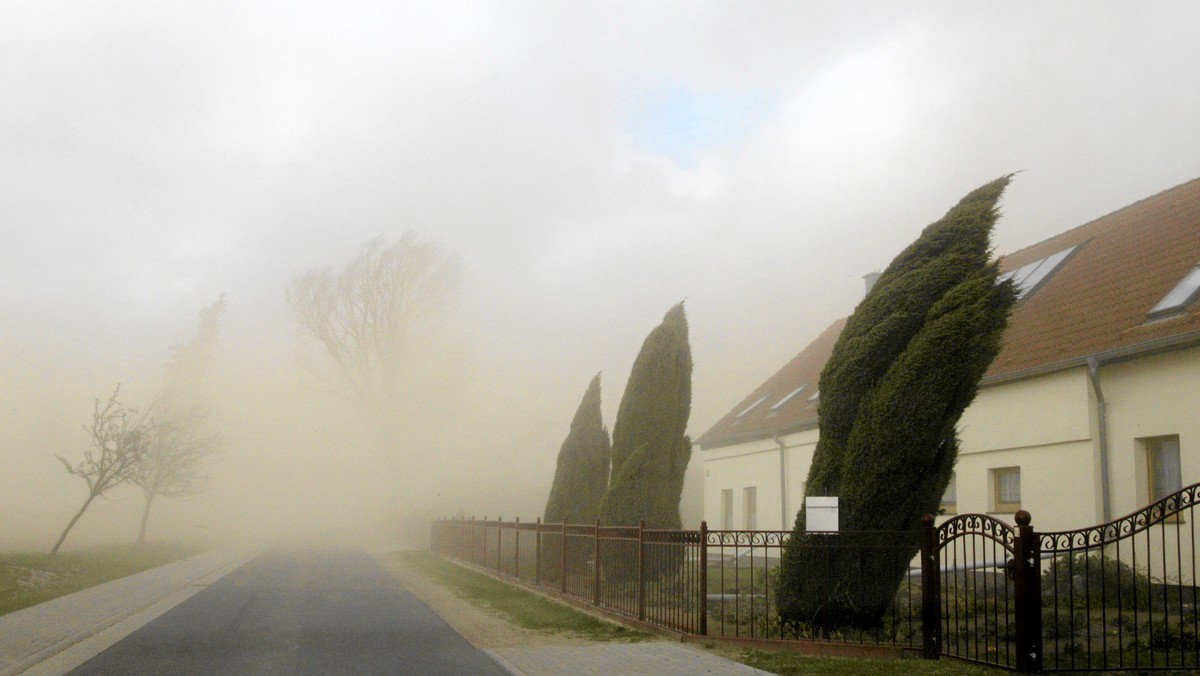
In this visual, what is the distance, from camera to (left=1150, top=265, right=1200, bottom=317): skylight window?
1357 cm

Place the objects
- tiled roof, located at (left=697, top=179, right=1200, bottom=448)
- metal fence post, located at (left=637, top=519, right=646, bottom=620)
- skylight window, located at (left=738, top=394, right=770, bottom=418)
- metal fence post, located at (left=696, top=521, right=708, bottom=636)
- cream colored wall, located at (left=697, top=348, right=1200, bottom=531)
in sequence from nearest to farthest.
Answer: metal fence post, located at (left=696, top=521, right=708, bottom=636), metal fence post, located at (left=637, top=519, right=646, bottom=620), cream colored wall, located at (left=697, top=348, right=1200, bottom=531), tiled roof, located at (left=697, top=179, right=1200, bottom=448), skylight window, located at (left=738, top=394, right=770, bottom=418)

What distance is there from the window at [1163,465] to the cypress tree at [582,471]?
33.0 ft

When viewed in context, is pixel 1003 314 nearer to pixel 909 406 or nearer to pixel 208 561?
pixel 909 406

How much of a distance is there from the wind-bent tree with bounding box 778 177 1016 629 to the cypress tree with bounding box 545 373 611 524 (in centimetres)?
966

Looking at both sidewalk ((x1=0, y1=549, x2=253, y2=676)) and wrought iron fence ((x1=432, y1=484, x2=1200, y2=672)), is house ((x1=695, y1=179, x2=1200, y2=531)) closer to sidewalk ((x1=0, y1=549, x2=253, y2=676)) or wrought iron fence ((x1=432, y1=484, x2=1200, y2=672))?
wrought iron fence ((x1=432, y1=484, x2=1200, y2=672))

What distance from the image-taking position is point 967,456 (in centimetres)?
1756

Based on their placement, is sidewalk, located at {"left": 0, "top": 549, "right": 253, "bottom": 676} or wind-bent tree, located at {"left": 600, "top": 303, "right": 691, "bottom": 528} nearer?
sidewalk, located at {"left": 0, "top": 549, "right": 253, "bottom": 676}

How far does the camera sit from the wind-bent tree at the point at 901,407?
9852 millimetres

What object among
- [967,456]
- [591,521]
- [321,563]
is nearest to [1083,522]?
[967,456]

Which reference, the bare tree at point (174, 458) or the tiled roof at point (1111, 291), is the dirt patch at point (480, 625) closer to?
the tiled roof at point (1111, 291)

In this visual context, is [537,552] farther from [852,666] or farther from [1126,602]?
[1126,602]

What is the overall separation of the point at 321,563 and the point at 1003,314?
22.1 m

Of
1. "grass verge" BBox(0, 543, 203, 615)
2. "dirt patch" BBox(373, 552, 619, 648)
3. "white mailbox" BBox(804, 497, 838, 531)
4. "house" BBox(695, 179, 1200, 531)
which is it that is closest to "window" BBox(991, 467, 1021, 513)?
"house" BBox(695, 179, 1200, 531)

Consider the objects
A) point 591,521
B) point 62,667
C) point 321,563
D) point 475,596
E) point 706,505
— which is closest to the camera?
point 62,667
